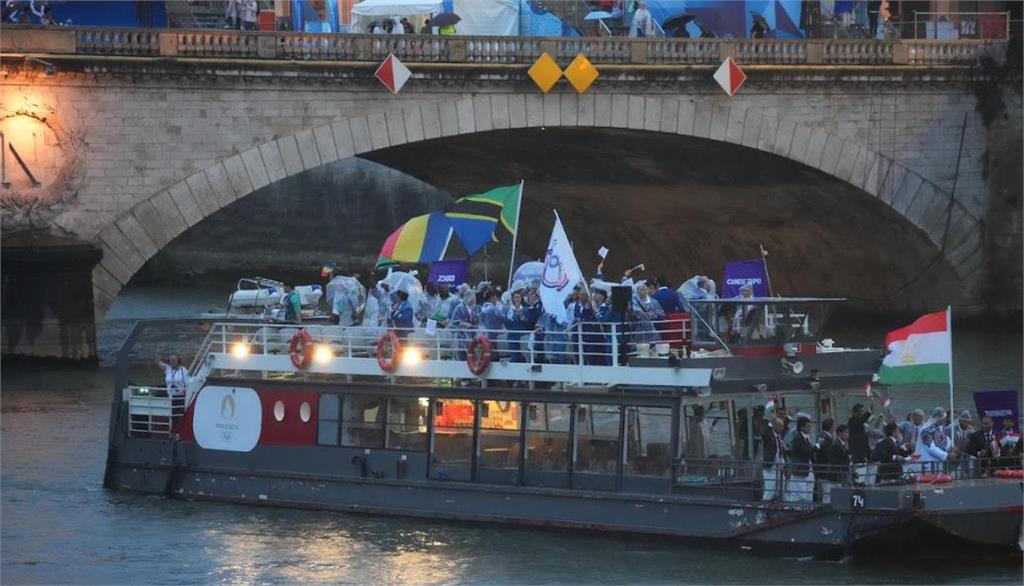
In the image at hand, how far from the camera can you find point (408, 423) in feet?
87.1

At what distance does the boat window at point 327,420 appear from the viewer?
88.8 feet

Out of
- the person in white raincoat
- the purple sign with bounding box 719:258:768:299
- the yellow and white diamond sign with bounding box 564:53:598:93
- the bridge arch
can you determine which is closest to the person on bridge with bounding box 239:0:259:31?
the bridge arch

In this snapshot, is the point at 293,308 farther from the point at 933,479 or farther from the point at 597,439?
the point at 933,479

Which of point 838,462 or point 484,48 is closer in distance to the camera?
Result: point 838,462

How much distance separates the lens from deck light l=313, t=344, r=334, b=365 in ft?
89.1

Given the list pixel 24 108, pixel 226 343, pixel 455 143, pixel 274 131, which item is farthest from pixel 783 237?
pixel 226 343

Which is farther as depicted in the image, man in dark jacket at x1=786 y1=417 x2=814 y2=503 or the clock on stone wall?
the clock on stone wall

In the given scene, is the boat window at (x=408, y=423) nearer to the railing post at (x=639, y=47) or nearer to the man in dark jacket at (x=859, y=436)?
the man in dark jacket at (x=859, y=436)

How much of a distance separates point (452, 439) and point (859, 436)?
4.95 metres

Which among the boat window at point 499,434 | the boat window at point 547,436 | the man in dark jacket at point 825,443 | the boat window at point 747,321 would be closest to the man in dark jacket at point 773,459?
the man in dark jacket at point 825,443

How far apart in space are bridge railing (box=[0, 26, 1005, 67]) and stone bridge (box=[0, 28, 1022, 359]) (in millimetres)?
38

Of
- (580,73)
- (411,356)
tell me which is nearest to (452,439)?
(411,356)

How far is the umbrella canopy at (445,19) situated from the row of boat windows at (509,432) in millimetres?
17661

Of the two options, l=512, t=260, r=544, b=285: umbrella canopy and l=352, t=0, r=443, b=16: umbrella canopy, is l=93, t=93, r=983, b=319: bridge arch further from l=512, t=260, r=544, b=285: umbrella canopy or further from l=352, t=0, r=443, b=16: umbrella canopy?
l=512, t=260, r=544, b=285: umbrella canopy
